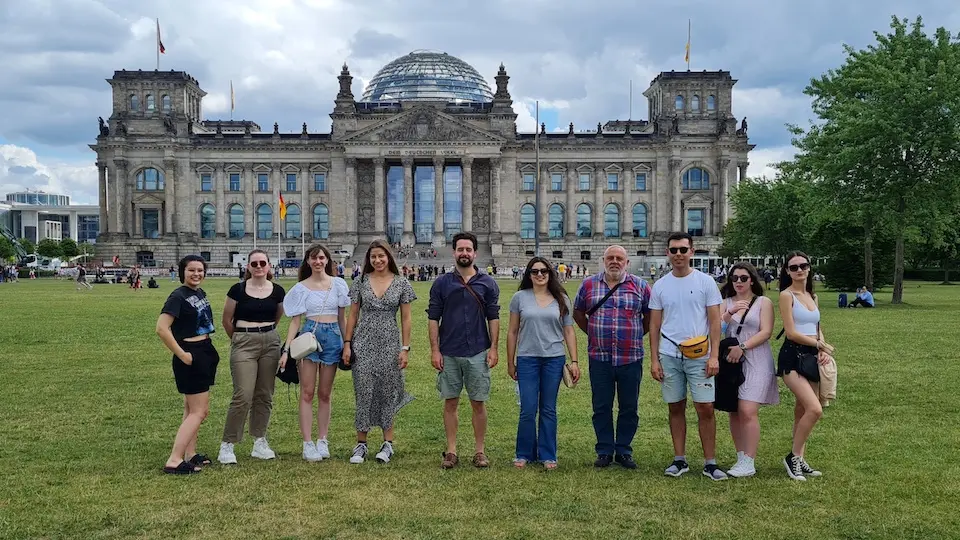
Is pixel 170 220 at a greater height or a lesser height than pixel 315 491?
greater

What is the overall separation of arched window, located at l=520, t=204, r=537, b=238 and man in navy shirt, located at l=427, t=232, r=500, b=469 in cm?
8714

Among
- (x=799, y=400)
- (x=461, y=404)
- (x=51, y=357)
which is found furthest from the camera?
(x=51, y=357)

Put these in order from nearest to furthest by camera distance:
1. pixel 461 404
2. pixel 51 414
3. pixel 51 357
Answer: pixel 51 414
pixel 461 404
pixel 51 357

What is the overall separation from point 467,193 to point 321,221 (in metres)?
17.6

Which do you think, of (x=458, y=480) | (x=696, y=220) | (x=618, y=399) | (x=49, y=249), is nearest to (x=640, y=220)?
(x=696, y=220)

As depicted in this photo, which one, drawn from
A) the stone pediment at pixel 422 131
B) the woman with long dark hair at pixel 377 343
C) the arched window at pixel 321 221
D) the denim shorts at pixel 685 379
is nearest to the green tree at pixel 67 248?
the arched window at pixel 321 221

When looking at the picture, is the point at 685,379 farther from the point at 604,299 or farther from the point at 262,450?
the point at 262,450

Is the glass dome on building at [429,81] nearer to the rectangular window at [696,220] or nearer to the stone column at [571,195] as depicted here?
the stone column at [571,195]

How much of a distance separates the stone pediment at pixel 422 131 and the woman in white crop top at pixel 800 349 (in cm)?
8547

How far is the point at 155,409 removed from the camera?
42.2ft

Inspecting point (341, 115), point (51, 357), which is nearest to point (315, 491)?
point (51, 357)

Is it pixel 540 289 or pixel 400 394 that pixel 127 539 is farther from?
pixel 540 289

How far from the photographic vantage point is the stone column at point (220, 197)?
96.3 m

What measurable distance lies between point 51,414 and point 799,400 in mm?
10306
